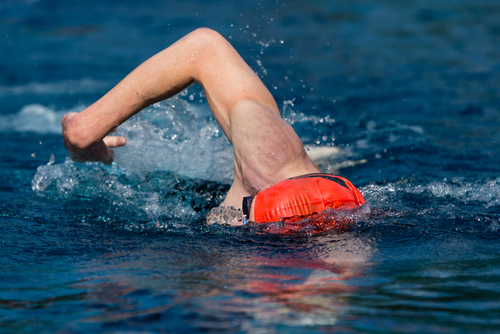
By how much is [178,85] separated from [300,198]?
1099 mm

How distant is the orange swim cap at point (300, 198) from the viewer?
104 inches

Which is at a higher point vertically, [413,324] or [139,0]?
[139,0]

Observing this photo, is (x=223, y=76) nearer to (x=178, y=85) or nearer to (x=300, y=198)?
(x=178, y=85)

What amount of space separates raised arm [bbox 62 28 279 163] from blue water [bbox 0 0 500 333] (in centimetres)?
67

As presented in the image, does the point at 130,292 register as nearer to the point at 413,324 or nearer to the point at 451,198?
the point at 413,324

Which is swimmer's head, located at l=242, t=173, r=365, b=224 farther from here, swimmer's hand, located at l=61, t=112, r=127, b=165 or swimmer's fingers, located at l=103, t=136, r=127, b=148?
swimmer's fingers, located at l=103, t=136, r=127, b=148

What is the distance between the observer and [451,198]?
12.7ft

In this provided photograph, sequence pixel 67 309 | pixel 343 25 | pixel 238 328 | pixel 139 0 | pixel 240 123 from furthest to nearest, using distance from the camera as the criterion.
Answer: pixel 139 0 → pixel 343 25 → pixel 240 123 → pixel 67 309 → pixel 238 328

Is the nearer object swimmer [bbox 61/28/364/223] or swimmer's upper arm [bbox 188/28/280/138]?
swimmer [bbox 61/28/364/223]

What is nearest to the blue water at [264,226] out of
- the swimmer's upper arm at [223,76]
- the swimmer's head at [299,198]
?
the swimmer's head at [299,198]

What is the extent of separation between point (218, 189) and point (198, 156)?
2.78 ft

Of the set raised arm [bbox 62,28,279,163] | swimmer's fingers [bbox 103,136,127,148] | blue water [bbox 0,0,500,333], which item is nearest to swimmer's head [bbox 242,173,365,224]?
blue water [bbox 0,0,500,333]

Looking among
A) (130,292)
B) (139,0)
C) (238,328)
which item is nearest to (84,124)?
(130,292)

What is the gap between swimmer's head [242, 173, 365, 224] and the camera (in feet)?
8.63
